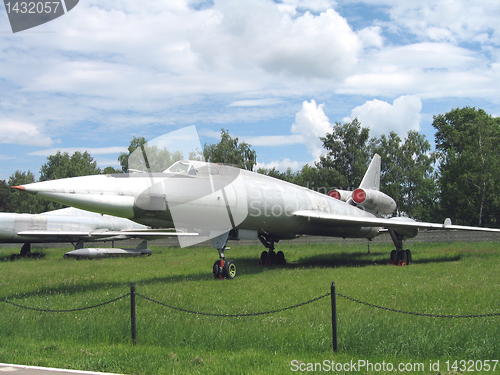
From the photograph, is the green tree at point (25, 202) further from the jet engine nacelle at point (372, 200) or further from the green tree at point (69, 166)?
the jet engine nacelle at point (372, 200)

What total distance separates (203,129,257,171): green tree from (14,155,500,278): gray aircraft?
2840cm

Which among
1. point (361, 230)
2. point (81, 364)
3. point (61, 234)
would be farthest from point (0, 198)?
point (81, 364)

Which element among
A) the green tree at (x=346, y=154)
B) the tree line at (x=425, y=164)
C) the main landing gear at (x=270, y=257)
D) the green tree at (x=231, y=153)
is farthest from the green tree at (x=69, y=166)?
the main landing gear at (x=270, y=257)

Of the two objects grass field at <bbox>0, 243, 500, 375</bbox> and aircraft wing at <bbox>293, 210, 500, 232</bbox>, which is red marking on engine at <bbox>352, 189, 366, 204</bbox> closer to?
aircraft wing at <bbox>293, 210, 500, 232</bbox>

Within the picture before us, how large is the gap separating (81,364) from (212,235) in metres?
6.45

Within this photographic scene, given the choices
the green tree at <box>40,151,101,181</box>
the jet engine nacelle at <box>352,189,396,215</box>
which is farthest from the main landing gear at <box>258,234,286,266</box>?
the green tree at <box>40,151,101,181</box>

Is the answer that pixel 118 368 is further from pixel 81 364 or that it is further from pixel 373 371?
pixel 373 371

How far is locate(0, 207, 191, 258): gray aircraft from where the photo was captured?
20.6 meters

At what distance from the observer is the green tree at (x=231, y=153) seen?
1745 inches

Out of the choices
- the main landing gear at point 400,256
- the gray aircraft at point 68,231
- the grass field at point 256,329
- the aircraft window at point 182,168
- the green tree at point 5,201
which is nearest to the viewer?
the grass field at point 256,329

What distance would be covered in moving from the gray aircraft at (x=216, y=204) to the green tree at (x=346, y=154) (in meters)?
27.5

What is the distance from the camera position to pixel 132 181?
9094mm

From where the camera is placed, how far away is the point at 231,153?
147 feet

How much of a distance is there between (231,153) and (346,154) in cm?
1285
